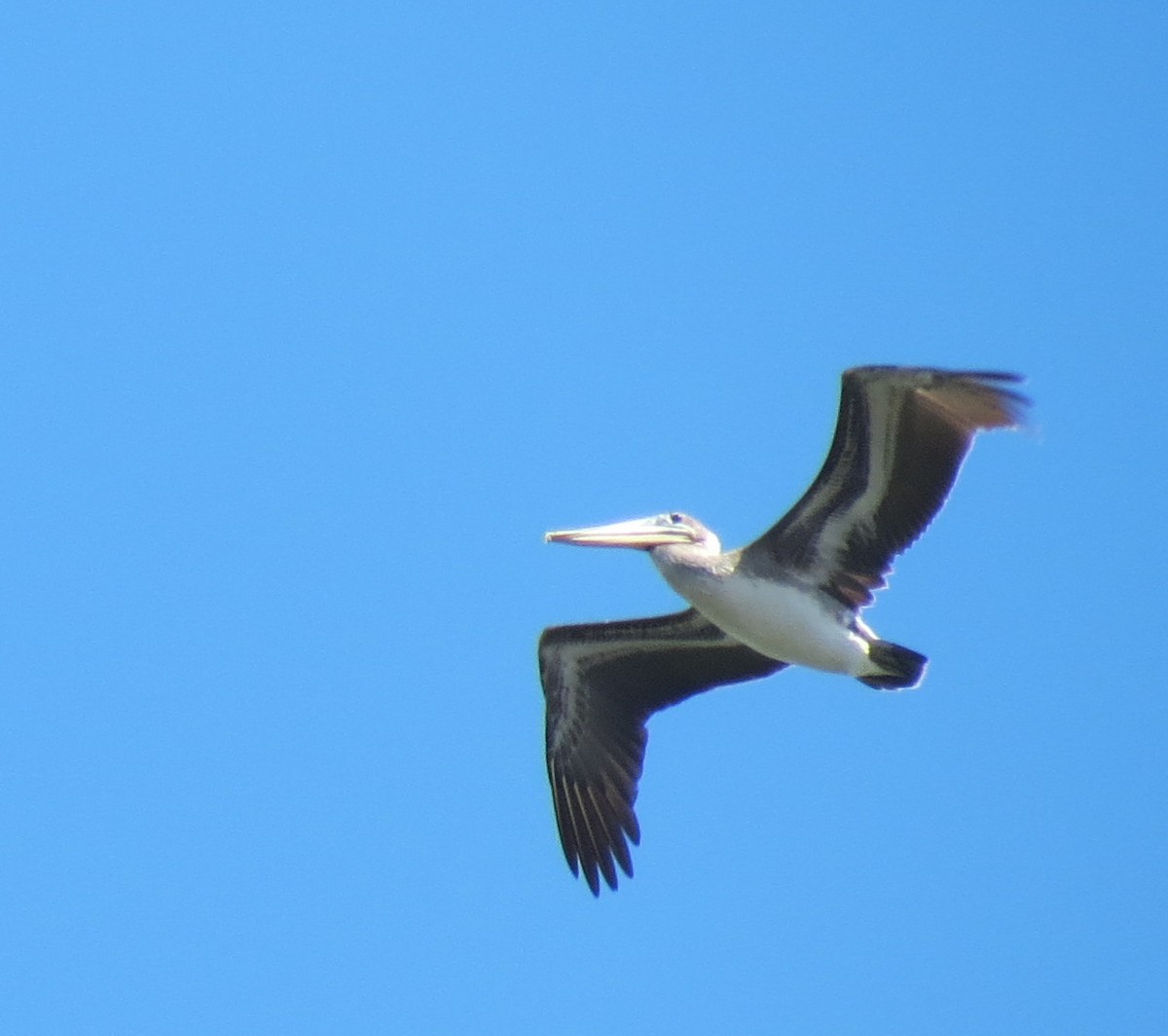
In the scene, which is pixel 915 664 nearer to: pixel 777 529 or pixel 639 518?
pixel 777 529

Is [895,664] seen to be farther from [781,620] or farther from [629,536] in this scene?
[629,536]

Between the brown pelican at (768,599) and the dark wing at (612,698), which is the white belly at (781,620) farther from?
the dark wing at (612,698)

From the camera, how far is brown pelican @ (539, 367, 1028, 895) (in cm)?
1292

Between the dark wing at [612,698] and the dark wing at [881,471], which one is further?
the dark wing at [612,698]

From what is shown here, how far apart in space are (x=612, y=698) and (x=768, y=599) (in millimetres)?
1900

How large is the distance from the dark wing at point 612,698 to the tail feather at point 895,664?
4.96 feet

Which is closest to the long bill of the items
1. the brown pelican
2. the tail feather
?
the brown pelican

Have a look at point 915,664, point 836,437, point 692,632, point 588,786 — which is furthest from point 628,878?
point 836,437

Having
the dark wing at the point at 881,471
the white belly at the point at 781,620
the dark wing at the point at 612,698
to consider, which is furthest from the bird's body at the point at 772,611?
the dark wing at the point at 612,698

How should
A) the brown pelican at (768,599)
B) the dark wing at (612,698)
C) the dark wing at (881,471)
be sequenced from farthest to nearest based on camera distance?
the dark wing at (612,698), the brown pelican at (768,599), the dark wing at (881,471)

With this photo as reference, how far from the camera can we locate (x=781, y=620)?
13.6m

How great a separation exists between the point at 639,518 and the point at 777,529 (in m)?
1.14

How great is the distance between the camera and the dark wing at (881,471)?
12.7m

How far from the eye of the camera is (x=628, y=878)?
14977mm
